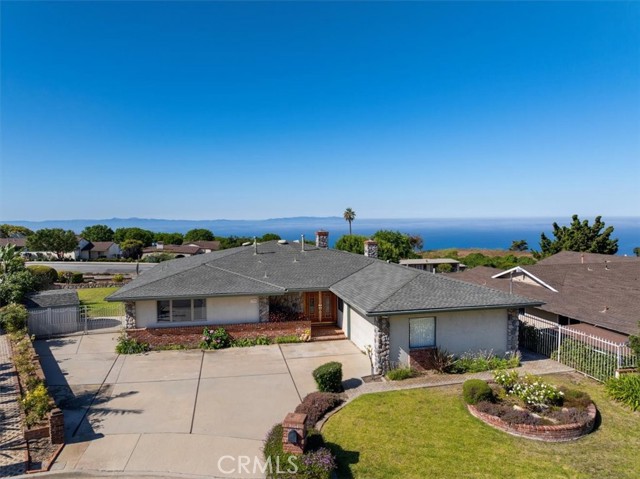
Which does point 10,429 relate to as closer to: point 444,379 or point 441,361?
A: point 444,379

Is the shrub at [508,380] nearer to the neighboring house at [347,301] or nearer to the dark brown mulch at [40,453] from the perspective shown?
the neighboring house at [347,301]

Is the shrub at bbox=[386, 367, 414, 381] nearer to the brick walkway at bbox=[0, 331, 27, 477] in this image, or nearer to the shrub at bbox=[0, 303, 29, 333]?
the brick walkway at bbox=[0, 331, 27, 477]

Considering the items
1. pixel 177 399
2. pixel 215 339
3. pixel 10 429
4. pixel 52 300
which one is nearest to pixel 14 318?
pixel 52 300

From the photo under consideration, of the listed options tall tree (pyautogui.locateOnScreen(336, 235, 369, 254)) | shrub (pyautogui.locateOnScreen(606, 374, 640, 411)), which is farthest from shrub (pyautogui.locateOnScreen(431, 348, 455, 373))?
tall tree (pyautogui.locateOnScreen(336, 235, 369, 254))

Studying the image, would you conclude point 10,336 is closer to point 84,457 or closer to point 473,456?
point 84,457

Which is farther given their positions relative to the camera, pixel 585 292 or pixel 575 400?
pixel 585 292

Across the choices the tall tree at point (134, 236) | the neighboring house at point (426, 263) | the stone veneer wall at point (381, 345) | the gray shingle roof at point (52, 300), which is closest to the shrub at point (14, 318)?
the gray shingle roof at point (52, 300)
